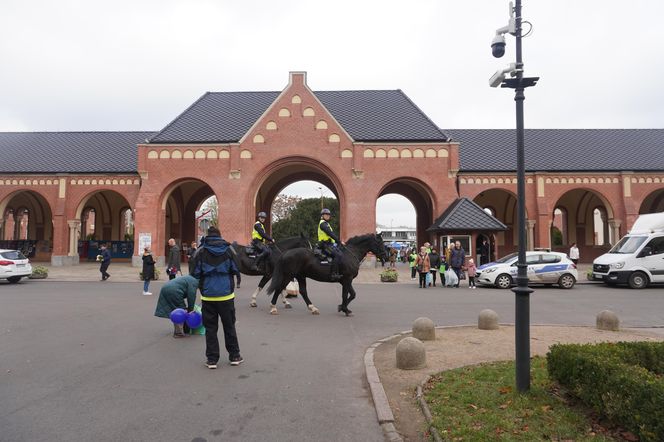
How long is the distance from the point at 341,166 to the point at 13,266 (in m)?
18.1

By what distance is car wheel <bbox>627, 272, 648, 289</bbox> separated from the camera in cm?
1770

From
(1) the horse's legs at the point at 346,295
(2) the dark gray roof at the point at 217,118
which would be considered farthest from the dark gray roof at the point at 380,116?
(1) the horse's legs at the point at 346,295

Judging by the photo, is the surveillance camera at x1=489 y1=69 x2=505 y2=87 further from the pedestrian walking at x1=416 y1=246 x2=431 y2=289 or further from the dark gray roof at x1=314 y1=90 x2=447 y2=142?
the dark gray roof at x1=314 y1=90 x2=447 y2=142

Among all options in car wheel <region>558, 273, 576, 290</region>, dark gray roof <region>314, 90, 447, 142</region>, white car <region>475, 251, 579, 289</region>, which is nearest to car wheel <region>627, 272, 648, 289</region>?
white car <region>475, 251, 579, 289</region>

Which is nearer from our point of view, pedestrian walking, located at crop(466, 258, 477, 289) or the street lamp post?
the street lamp post

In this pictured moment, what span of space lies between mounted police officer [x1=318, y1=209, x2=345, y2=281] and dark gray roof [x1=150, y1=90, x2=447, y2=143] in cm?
1876

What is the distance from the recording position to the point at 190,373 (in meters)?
5.86

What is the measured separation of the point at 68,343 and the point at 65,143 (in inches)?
1318

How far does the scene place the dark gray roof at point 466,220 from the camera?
23398 millimetres

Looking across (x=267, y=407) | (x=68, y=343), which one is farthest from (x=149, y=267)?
(x=267, y=407)

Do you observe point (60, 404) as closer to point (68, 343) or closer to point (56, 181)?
point (68, 343)

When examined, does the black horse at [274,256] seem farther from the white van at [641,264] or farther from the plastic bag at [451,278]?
the white van at [641,264]

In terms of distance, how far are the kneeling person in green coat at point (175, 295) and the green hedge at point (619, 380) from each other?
6.11 meters

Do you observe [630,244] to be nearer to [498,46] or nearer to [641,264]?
[641,264]
